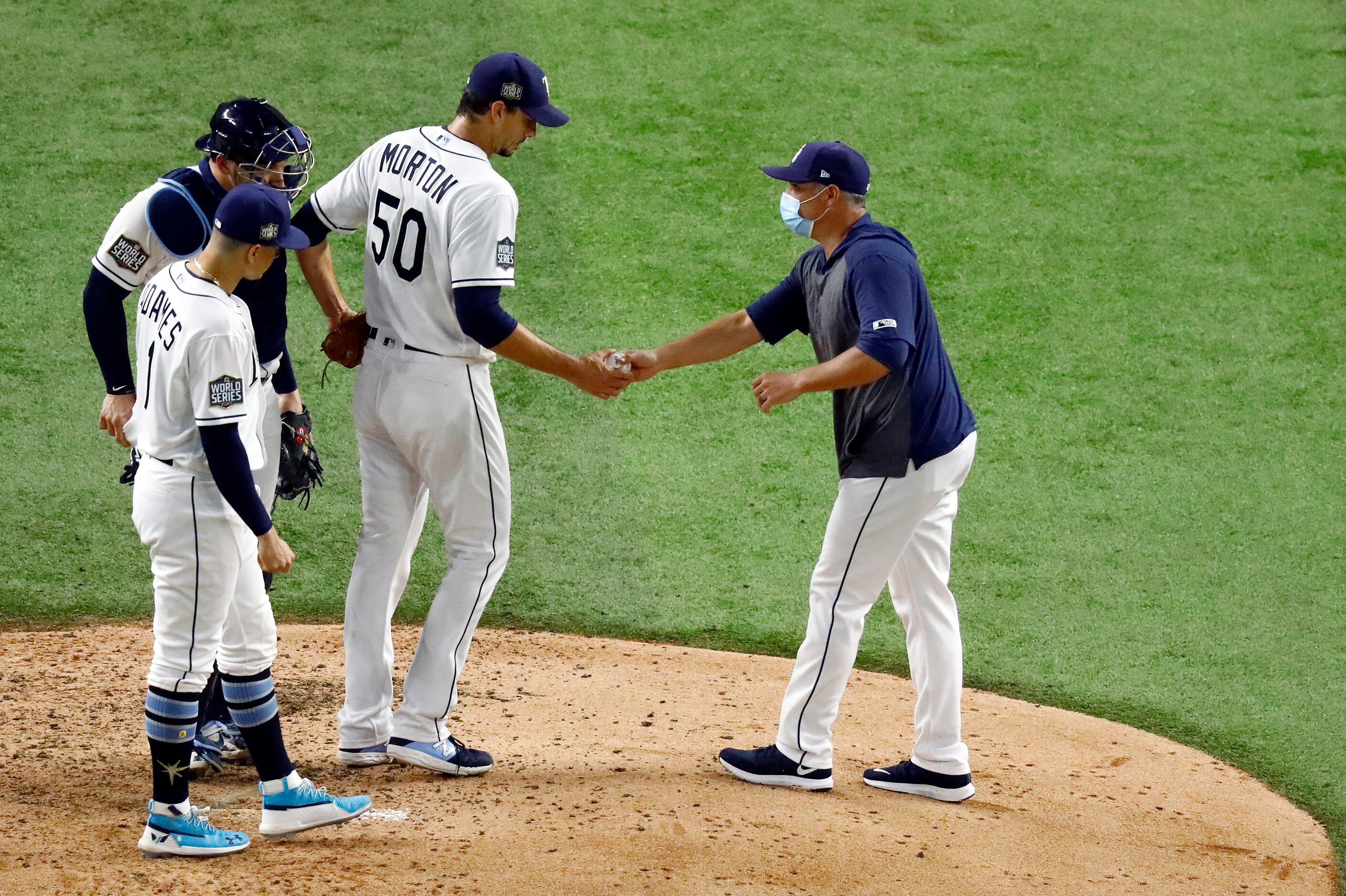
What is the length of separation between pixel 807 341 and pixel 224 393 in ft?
16.5

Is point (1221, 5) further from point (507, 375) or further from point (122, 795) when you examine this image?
point (122, 795)

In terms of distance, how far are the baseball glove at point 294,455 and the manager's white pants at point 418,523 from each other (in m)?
0.40

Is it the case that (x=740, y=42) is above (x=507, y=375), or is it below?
above

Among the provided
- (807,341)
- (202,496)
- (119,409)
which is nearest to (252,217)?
(202,496)

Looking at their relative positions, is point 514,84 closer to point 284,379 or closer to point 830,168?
point 830,168

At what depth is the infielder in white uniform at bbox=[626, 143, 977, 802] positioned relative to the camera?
3.65 metres

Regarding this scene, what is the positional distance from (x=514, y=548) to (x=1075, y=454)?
2.79 meters

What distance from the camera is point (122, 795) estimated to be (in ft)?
12.0

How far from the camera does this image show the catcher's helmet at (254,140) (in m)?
3.52

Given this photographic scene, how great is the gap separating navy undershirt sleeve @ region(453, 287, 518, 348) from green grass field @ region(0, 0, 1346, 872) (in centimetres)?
211

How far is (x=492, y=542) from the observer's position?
3838 millimetres

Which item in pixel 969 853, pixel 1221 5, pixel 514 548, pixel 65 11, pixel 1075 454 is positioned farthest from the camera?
pixel 1221 5

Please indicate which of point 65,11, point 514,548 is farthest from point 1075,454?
point 65,11

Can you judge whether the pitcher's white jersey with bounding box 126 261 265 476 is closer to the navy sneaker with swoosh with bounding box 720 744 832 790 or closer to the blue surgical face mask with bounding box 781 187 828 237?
the blue surgical face mask with bounding box 781 187 828 237
